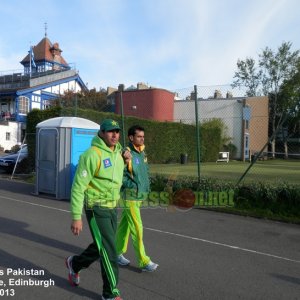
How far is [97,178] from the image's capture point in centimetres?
406

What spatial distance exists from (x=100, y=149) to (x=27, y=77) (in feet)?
142

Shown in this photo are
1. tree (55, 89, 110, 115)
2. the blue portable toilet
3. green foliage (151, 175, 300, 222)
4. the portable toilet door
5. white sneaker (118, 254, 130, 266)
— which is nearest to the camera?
white sneaker (118, 254, 130, 266)

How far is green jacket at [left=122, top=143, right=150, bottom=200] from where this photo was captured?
5035mm

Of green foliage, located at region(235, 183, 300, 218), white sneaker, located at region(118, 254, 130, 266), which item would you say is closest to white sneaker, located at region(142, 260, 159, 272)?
white sneaker, located at region(118, 254, 130, 266)

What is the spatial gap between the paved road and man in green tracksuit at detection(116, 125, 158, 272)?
0.76 feet

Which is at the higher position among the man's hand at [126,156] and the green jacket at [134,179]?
the man's hand at [126,156]

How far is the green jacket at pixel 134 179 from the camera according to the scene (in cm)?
504

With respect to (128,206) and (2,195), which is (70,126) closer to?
(2,195)

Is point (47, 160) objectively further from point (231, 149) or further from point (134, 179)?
point (231, 149)

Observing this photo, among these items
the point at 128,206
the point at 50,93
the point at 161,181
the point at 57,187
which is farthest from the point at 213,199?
the point at 50,93

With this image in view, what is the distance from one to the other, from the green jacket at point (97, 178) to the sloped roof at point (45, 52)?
59.4 metres

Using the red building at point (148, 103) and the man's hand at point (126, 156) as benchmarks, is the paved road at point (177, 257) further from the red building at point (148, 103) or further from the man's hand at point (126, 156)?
the red building at point (148, 103)

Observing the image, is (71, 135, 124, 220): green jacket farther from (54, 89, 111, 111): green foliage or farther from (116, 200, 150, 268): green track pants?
(54, 89, 111, 111): green foliage

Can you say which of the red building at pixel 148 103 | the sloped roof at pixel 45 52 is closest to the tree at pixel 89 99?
the red building at pixel 148 103
